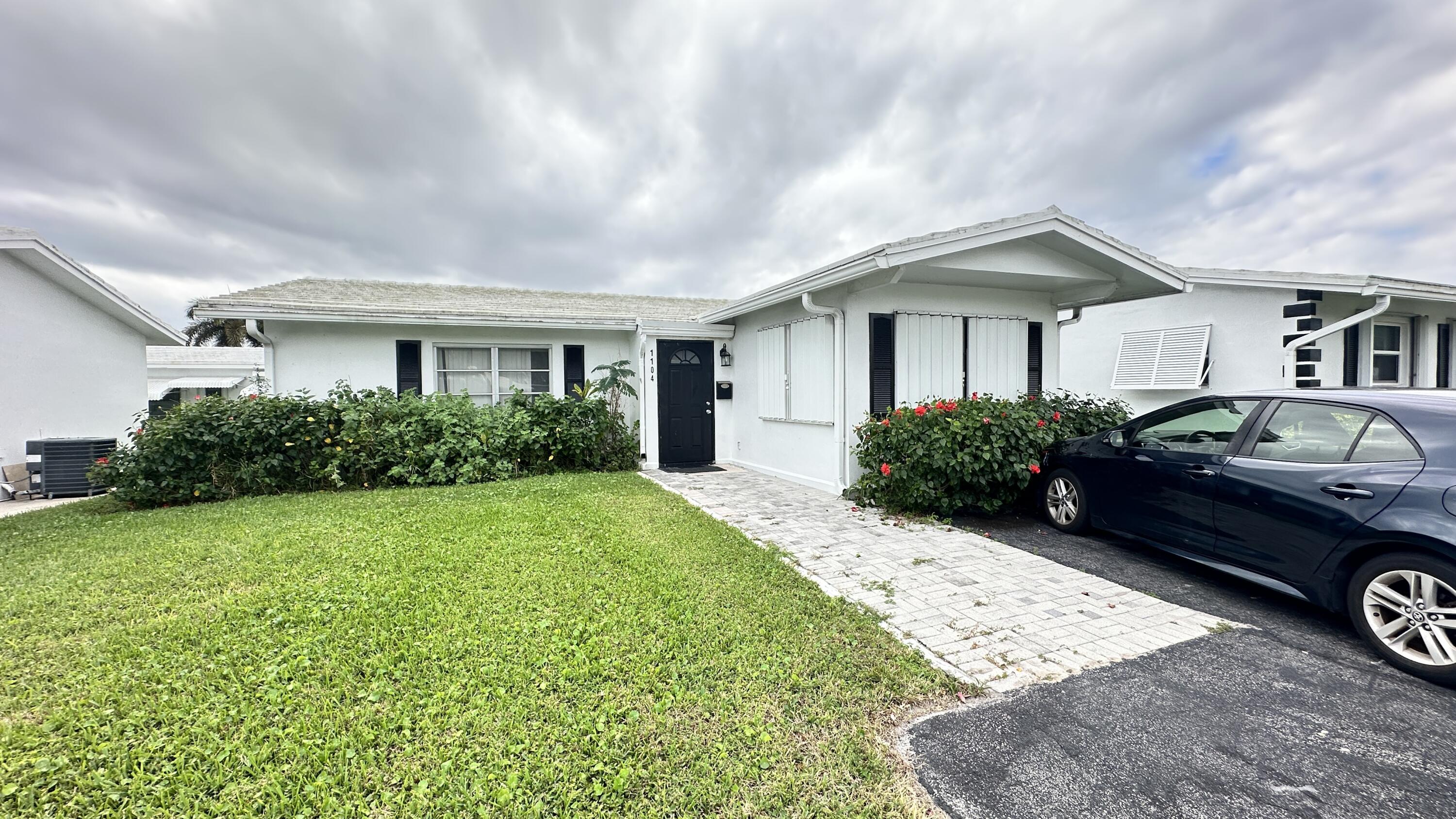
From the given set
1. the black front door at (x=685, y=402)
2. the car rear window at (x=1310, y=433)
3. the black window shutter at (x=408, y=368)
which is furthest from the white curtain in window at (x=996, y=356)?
the black window shutter at (x=408, y=368)

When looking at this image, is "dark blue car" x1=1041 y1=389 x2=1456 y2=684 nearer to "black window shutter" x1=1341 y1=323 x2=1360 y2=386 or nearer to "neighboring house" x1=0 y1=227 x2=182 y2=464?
"black window shutter" x1=1341 y1=323 x2=1360 y2=386

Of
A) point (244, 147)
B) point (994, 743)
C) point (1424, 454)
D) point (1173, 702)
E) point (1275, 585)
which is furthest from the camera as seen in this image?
point (244, 147)

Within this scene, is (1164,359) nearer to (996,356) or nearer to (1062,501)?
(996,356)

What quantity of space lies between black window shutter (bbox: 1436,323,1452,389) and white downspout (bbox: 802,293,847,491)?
39.8 feet

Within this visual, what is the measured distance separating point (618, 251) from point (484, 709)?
1548 cm

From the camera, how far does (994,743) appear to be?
2113 mm

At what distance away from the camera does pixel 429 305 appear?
8.91m

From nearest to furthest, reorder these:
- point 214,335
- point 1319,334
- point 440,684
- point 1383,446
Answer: point 440,684 → point 1383,446 → point 1319,334 → point 214,335

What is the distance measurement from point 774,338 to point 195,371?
18.1 metres

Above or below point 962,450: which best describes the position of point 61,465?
below

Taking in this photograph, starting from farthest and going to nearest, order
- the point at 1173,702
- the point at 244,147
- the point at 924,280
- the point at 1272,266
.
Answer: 1. the point at 1272,266
2. the point at 244,147
3. the point at 924,280
4. the point at 1173,702

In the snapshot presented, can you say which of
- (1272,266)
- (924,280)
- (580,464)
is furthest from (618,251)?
(1272,266)

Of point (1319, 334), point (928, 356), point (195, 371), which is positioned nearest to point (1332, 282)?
point (1319, 334)

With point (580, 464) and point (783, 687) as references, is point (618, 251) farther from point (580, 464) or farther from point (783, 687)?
point (783, 687)
